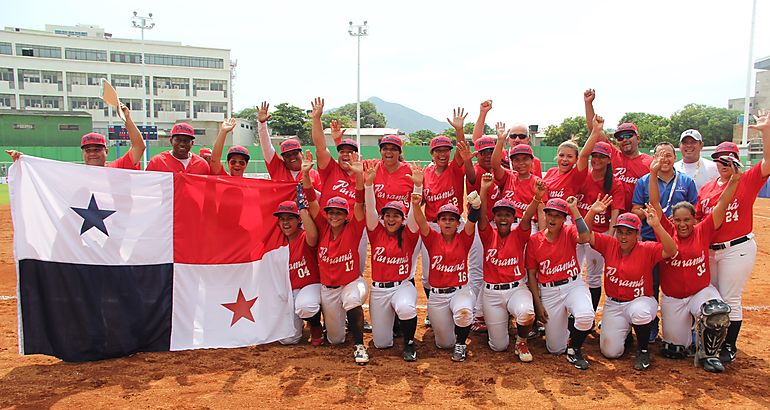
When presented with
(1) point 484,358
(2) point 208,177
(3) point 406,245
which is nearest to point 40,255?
(2) point 208,177

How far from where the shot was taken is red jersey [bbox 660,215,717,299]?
529 cm

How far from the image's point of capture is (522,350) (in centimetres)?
548

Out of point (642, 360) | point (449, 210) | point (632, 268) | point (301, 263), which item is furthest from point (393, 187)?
point (642, 360)

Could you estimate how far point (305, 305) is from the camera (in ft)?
18.8

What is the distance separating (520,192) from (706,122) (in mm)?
60032

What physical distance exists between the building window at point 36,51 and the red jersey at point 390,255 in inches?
2664

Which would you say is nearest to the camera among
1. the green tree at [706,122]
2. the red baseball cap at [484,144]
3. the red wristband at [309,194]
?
the red wristband at [309,194]

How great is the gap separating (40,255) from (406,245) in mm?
3544

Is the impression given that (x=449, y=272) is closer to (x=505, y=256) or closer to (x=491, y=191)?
(x=505, y=256)

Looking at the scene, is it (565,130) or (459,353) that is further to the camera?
(565,130)

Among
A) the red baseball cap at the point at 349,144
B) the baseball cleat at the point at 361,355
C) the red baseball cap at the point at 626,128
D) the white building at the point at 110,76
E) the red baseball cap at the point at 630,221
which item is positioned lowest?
the baseball cleat at the point at 361,355

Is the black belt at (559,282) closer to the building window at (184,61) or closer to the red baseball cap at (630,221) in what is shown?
the red baseball cap at (630,221)

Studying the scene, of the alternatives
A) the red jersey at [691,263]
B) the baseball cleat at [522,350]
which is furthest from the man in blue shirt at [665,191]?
the baseball cleat at [522,350]

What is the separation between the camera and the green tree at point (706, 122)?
5503 cm
